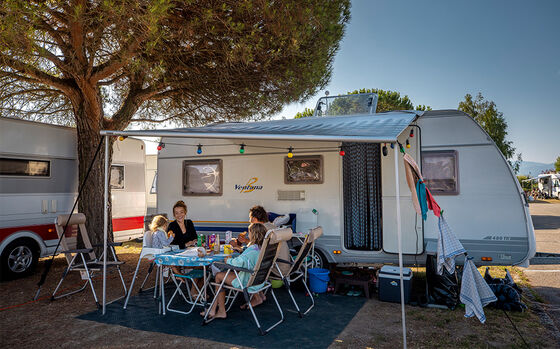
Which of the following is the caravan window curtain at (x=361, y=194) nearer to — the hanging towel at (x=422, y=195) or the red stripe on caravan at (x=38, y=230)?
the hanging towel at (x=422, y=195)

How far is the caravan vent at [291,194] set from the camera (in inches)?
224

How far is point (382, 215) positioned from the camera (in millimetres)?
5242

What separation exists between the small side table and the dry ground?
225 millimetres

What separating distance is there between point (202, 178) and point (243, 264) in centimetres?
291

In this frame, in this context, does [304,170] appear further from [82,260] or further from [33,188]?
[33,188]

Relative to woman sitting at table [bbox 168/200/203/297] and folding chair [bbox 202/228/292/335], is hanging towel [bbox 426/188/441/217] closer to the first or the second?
folding chair [bbox 202/228/292/335]

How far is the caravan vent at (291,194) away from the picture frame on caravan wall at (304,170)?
0.15m

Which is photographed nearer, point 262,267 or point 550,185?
point 262,267

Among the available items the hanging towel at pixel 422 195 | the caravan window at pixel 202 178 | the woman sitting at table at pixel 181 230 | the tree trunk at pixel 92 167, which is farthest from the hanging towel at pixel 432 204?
the tree trunk at pixel 92 167

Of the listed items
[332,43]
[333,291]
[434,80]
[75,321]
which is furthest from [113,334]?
[434,80]

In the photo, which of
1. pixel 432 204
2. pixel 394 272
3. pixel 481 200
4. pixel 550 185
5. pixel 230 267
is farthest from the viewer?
pixel 550 185

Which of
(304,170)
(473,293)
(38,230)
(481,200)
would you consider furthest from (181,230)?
(481,200)

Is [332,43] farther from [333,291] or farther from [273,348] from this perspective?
[273,348]

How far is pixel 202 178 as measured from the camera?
642cm
